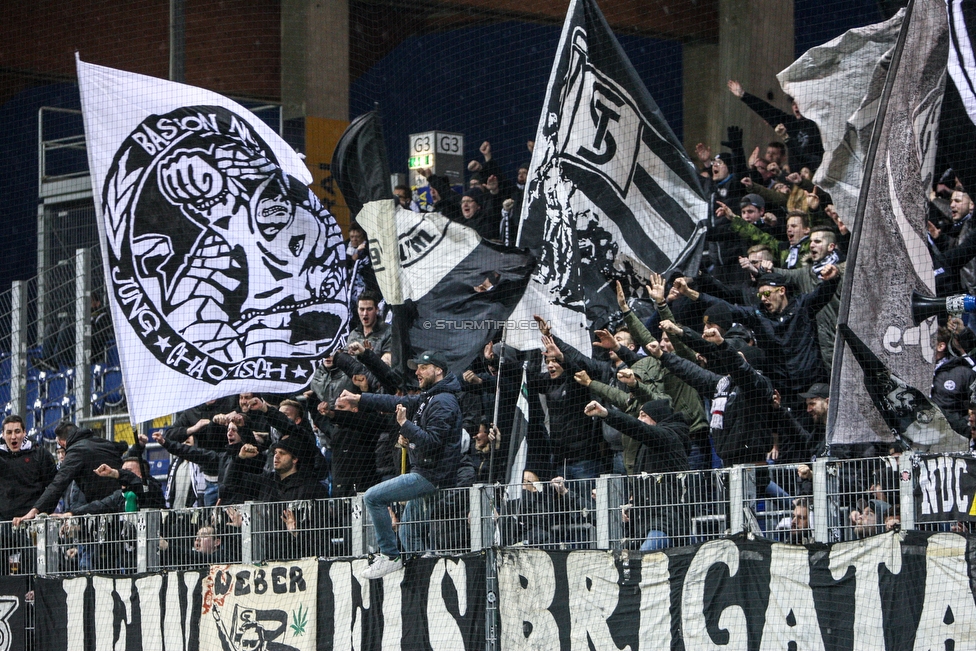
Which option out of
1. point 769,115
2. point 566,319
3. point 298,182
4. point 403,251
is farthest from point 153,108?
point 769,115

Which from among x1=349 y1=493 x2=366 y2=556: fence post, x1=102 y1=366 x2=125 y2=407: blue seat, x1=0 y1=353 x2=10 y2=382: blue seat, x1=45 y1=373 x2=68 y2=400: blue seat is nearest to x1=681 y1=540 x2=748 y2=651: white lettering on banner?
x1=349 y1=493 x2=366 y2=556: fence post

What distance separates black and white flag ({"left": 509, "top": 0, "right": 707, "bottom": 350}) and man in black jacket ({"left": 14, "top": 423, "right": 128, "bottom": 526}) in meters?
3.71

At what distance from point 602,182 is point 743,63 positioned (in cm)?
376

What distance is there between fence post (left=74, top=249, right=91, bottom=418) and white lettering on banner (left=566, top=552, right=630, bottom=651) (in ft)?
25.5

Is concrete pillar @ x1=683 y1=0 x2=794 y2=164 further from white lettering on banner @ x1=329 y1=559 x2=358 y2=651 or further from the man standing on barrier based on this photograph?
white lettering on banner @ x1=329 y1=559 x2=358 y2=651

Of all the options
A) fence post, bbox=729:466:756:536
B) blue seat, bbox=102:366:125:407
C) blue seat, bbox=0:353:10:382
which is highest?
blue seat, bbox=0:353:10:382

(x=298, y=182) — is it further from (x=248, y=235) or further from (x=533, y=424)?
(x=533, y=424)

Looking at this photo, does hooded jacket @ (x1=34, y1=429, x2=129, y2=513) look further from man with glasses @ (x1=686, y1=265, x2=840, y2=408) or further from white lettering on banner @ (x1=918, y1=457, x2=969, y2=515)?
white lettering on banner @ (x1=918, y1=457, x2=969, y2=515)

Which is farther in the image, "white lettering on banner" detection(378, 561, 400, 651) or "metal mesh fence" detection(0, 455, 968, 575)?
"white lettering on banner" detection(378, 561, 400, 651)

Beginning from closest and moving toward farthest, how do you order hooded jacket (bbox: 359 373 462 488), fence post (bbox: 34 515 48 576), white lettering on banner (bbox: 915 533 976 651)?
white lettering on banner (bbox: 915 533 976 651), hooded jacket (bbox: 359 373 462 488), fence post (bbox: 34 515 48 576)

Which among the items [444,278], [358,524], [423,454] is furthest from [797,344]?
A: [358,524]

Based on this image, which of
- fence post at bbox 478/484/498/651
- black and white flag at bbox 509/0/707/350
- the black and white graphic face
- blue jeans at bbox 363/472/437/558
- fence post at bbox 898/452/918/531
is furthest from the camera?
the black and white graphic face

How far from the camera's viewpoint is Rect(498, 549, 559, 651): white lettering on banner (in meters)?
8.89

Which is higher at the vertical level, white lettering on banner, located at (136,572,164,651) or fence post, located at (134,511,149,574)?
fence post, located at (134,511,149,574)
